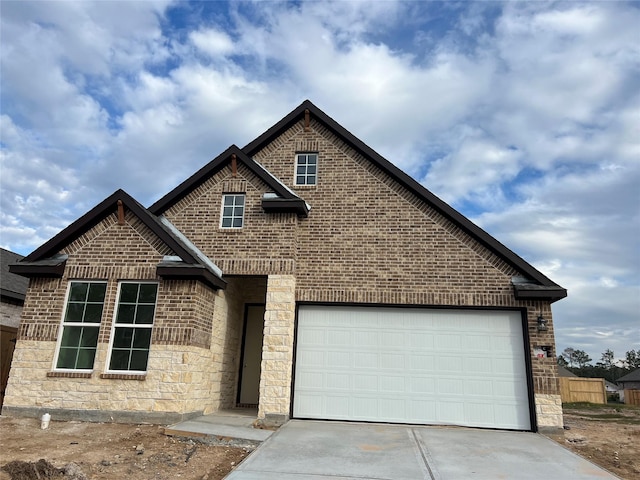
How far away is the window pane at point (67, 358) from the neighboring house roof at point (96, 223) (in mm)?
1670

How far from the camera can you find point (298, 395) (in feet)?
34.0

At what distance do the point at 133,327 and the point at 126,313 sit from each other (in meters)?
0.37

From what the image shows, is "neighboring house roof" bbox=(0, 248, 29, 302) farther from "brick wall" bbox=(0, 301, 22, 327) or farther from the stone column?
the stone column

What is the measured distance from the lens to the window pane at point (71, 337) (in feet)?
31.8

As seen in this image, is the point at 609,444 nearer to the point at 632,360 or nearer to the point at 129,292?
the point at 129,292

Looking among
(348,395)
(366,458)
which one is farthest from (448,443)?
(348,395)

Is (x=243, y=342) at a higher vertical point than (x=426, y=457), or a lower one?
higher

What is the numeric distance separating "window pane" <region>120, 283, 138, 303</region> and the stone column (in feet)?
9.43

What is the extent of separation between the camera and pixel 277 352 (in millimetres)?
10125

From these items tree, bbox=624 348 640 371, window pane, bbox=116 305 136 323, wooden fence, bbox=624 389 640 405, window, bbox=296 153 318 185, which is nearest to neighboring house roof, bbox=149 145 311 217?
window, bbox=296 153 318 185

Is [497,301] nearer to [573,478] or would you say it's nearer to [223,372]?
[573,478]

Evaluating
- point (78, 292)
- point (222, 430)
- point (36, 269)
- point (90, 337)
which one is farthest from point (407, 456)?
point (36, 269)

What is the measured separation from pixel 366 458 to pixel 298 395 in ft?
11.9

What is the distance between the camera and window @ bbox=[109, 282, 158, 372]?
9422mm
